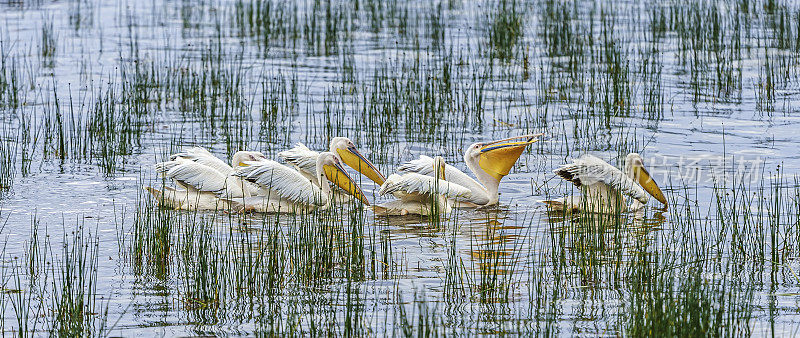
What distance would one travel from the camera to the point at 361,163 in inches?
423

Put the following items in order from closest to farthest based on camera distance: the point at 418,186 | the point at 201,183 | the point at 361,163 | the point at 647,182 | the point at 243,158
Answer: the point at 418,186 → the point at 201,183 → the point at 647,182 → the point at 243,158 → the point at 361,163

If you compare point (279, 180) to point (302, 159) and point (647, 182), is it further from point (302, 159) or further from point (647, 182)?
point (647, 182)

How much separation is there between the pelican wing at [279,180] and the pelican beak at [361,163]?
3.01ft

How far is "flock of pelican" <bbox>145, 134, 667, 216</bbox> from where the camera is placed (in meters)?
9.72

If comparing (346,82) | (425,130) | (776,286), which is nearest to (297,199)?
(425,130)

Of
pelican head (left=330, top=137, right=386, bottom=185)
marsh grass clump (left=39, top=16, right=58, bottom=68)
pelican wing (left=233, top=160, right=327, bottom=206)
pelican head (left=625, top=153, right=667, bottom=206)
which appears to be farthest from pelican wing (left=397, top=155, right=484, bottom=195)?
marsh grass clump (left=39, top=16, right=58, bottom=68)

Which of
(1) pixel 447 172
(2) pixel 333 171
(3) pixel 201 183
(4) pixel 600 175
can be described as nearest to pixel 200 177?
(3) pixel 201 183

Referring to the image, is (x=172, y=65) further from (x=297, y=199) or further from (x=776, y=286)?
(x=776, y=286)

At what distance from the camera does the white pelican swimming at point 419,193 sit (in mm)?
9609

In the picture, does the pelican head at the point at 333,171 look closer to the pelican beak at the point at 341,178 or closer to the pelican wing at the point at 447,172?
the pelican beak at the point at 341,178

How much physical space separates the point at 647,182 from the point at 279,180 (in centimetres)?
339

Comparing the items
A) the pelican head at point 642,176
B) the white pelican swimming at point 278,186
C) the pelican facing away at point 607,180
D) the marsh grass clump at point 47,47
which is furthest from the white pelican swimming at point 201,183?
the marsh grass clump at point 47,47

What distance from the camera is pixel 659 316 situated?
5727 mm

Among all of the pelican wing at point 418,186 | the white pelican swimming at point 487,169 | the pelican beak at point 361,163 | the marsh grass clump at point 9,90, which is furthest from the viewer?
the marsh grass clump at point 9,90
